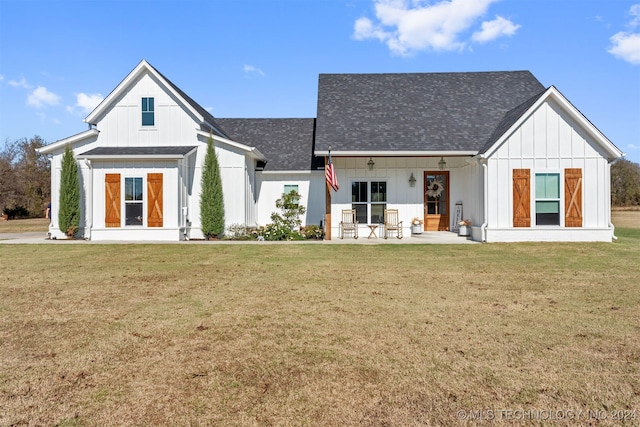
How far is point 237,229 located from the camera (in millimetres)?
17312

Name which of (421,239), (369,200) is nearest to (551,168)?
(421,239)

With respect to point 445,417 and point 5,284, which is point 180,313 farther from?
point 5,284

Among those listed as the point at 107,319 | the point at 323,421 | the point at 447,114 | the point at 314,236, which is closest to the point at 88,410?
the point at 323,421

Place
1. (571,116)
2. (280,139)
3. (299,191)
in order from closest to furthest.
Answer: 1. (571,116)
2. (299,191)
3. (280,139)

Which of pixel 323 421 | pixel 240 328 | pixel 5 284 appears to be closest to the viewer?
pixel 323 421

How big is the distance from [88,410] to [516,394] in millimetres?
3312

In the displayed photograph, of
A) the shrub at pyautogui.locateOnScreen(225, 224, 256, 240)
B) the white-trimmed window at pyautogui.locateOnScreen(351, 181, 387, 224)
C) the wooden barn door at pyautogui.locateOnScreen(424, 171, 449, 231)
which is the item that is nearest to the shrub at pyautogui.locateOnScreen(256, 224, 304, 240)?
the shrub at pyautogui.locateOnScreen(225, 224, 256, 240)

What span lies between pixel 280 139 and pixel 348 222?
847 cm

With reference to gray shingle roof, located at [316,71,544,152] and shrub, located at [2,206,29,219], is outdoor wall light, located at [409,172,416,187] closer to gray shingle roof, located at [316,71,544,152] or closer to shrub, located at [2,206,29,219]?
gray shingle roof, located at [316,71,544,152]

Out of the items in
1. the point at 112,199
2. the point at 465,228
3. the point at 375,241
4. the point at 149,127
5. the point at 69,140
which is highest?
the point at 149,127

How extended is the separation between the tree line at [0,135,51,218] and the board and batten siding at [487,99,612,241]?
41.5 meters

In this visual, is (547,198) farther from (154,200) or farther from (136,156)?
(136,156)

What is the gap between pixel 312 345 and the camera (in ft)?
14.0

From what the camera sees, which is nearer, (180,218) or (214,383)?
(214,383)
